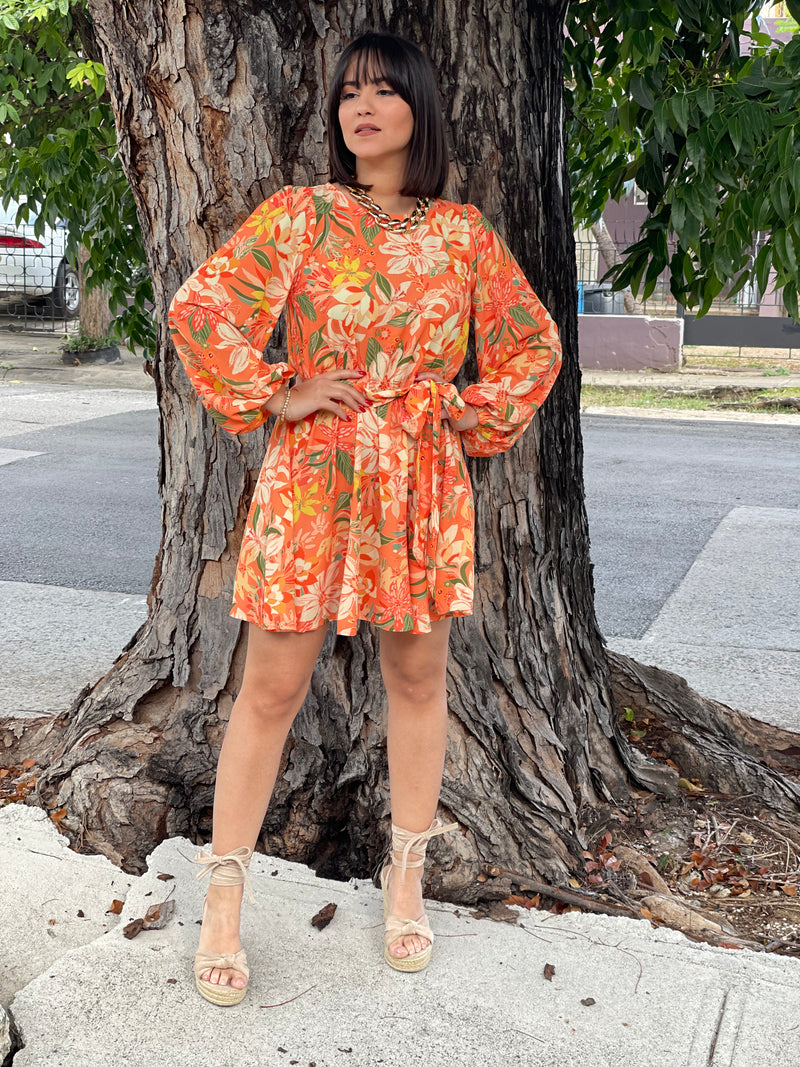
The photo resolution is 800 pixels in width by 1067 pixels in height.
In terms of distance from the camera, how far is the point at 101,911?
2771 millimetres

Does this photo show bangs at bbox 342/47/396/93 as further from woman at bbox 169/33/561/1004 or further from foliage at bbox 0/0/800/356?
foliage at bbox 0/0/800/356

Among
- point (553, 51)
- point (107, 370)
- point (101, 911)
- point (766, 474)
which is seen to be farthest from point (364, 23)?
point (107, 370)

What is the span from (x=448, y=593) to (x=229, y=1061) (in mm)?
1001

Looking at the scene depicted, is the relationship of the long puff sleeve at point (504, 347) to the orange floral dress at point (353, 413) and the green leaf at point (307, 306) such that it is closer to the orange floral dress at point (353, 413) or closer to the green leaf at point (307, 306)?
the orange floral dress at point (353, 413)

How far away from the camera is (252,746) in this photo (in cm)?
252

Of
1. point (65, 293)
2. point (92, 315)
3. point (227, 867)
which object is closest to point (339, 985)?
point (227, 867)

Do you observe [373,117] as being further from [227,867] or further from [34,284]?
[34,284]

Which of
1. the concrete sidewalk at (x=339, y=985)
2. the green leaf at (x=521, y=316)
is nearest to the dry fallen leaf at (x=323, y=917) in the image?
the concrete sidewalk at (x=339, y=985)

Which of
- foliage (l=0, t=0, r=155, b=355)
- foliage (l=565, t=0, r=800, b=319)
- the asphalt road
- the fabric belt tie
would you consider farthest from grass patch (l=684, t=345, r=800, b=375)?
the fabric belt tie

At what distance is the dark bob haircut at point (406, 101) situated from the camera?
2.42m

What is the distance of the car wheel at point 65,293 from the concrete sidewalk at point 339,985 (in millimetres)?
16063

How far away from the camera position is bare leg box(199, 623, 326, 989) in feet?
8.20

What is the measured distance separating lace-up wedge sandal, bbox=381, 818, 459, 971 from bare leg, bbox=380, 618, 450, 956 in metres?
0.01

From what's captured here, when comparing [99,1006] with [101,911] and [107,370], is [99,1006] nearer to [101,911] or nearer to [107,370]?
[101,911]
